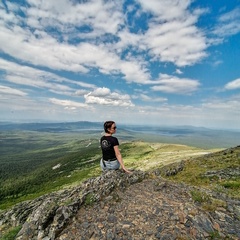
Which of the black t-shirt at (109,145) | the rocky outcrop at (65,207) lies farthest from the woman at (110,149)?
the rocky outcrop at (65,207)

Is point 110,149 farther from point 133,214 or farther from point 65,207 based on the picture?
point 65,207

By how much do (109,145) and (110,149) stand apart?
1.14 feet

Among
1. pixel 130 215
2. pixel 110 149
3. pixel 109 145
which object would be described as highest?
pixel 109 145

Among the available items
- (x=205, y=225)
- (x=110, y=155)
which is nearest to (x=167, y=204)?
(x=205, y=225)

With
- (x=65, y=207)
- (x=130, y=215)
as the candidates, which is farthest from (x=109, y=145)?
(x=65, y=207)

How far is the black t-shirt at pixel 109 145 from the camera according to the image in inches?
585

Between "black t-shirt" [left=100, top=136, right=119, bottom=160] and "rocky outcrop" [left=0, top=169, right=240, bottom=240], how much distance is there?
183 centimetres

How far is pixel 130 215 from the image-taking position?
1283 centimetres

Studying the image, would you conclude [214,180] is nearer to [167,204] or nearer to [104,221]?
[167,204]

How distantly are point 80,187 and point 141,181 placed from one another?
5.23 meters

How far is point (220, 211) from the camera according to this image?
538 inches

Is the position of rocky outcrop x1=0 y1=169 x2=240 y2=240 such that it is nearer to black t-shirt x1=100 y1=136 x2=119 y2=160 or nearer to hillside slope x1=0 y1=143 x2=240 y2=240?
hillside slope x1=0 y1=143 x2=240 y2=240

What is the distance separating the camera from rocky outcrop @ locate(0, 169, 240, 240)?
453 inches

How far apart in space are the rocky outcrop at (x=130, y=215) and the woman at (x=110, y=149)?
91 centimetres
